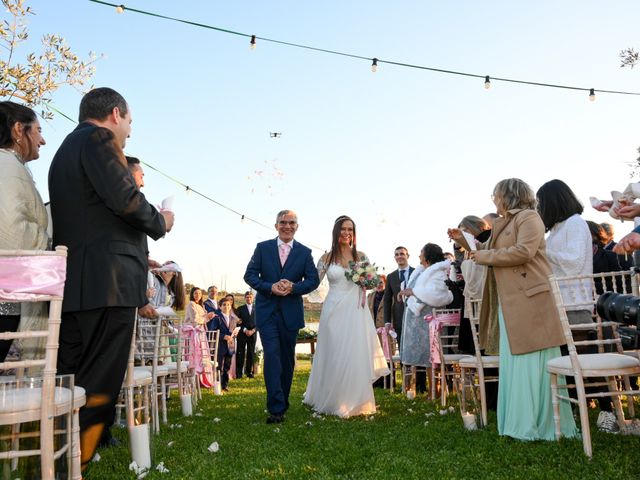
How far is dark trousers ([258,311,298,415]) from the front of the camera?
593cm

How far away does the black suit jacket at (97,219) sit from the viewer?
3.05 metres

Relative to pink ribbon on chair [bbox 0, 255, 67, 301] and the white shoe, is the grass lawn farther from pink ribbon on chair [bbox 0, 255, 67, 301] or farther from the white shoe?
pink ribbon on chair [bbox 0, 255, 67, 301]

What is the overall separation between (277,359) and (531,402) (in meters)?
2.59

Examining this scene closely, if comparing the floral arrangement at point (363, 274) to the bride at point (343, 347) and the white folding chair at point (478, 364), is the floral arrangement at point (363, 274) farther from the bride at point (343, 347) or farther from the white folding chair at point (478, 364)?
the white folding chair at point (478, 364)

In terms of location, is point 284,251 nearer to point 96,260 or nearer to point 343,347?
point 343,347

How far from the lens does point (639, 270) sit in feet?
9.41

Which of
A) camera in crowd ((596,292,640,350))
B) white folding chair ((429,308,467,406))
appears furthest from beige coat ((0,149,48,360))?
white folding chair ((429,308,467,406))

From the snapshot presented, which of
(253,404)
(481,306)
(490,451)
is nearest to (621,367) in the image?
(490,451)

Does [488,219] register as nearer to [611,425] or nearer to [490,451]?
[611,425]

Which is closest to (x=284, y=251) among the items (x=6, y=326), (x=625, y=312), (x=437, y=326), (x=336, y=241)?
(x=336, y=241)

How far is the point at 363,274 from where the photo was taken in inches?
259

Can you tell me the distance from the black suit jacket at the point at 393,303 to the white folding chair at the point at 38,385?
719 centimetres

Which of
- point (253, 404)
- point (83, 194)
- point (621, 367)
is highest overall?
point (83, 194)

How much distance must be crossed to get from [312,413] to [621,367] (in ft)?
11.9
